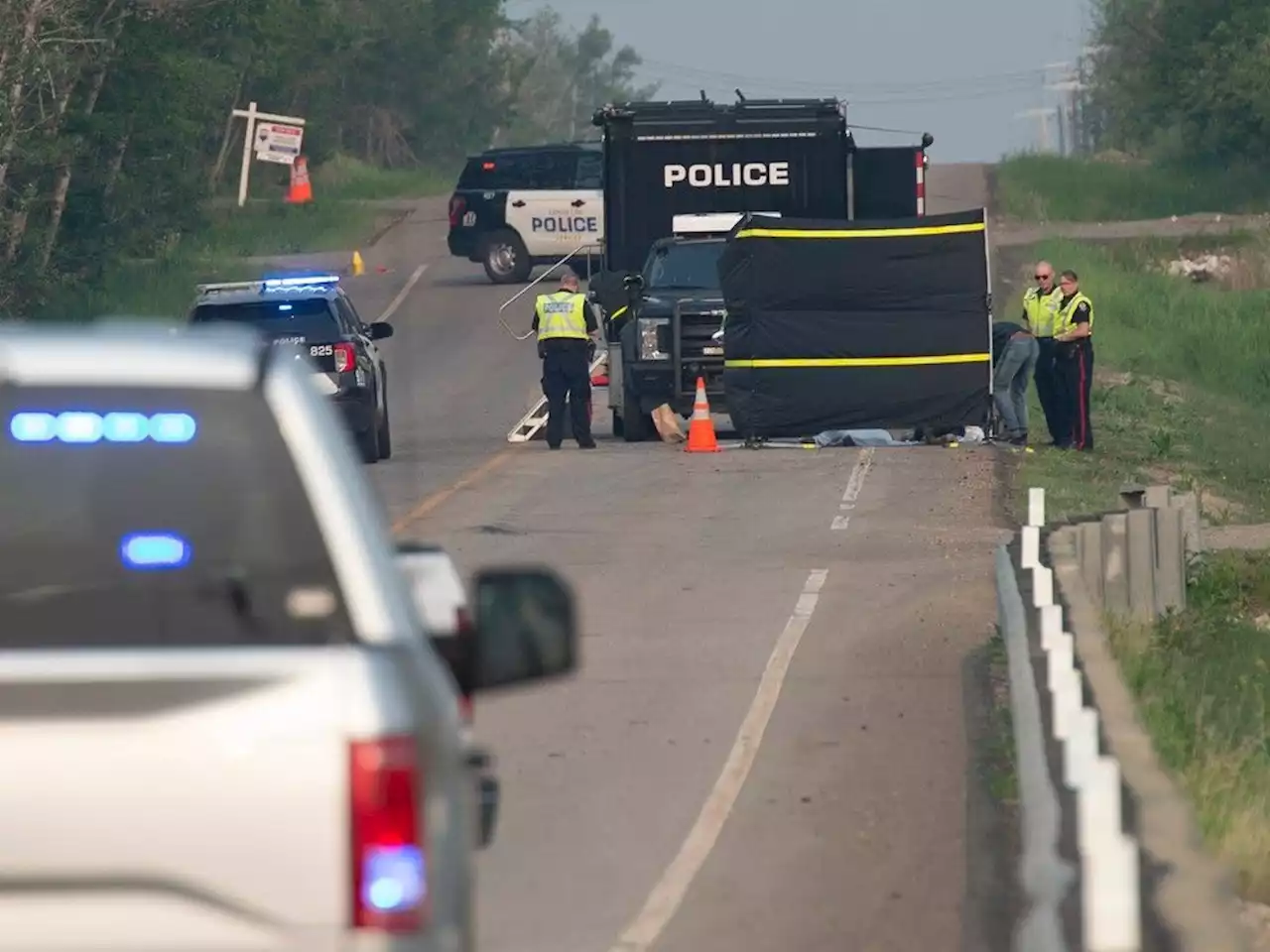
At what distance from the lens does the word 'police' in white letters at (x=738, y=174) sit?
29.7 meters

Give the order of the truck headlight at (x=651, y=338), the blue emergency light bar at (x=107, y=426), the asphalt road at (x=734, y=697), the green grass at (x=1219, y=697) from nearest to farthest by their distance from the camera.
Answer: the blue emergency light bar at (x=107, y=426), the asphalt road at (x=734, y=697), the green grass at (x=1219, y=697), the truck headlight at (x=651, y=338)

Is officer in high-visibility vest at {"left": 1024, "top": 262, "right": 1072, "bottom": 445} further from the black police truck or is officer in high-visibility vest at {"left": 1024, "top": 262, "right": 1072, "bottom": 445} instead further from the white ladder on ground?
the white ladder on ground

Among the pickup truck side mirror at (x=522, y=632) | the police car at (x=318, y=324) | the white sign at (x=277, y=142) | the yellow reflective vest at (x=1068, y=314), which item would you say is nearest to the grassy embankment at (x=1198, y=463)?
the yellow reflective vest at (x=1068, y=314)

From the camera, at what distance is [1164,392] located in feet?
120

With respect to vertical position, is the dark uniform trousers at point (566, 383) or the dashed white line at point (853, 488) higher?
the dark uniform trousers at point (566, 383)

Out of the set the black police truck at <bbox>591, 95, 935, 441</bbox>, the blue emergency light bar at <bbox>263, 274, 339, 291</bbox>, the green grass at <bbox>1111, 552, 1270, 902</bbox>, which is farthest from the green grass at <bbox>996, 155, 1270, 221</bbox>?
the green grass at <bbox>1111, 552, 1270, 902</bbox>

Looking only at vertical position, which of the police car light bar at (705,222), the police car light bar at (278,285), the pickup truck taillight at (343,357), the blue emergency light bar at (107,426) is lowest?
the pickup truck taillight at (343,357)

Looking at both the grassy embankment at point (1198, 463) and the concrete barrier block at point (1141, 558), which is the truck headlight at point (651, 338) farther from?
the concrete barrier block at point (1141, 558)

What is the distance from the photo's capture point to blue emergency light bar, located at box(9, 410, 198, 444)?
452 centimetres

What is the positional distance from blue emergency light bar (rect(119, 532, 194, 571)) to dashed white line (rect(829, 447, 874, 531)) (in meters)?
15.8

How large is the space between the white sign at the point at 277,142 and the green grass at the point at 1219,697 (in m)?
40.9

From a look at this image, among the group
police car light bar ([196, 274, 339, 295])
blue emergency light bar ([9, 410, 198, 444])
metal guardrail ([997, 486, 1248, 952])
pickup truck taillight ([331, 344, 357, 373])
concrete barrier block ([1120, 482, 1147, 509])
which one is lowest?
concrete barrier block ([1120, 482, 1147, 509])

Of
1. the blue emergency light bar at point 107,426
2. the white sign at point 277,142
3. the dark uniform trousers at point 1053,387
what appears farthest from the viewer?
the white sign at point 277,142

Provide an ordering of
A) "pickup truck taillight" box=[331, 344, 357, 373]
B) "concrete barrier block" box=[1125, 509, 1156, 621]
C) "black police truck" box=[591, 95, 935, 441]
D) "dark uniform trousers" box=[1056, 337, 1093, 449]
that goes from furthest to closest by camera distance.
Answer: "black police truck" box=[591, 95, 935, 441] → "dark uniform trousers" box=[1056, 337, 1093, 449] → "pickup truck taillight" box=[331, 344, 357, 373] → "concrete barrier block" box=[1125, 509, 1156, 621]
